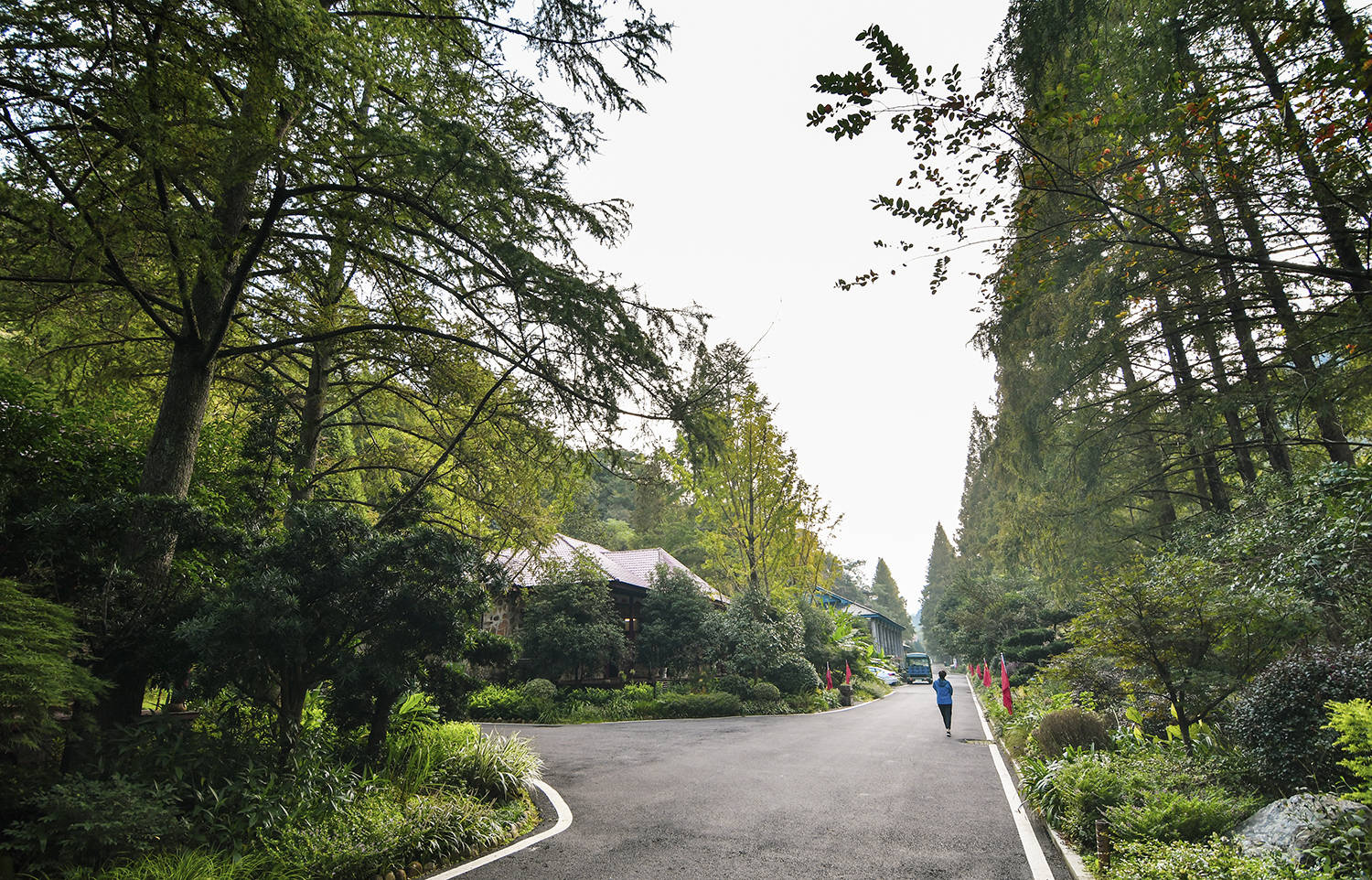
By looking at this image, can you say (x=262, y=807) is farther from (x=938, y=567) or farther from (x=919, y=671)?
(x=938, y=567)

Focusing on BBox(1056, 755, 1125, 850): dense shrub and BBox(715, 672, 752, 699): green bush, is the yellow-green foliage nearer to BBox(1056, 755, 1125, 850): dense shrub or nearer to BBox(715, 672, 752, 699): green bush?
BBox(1056, 755, 1125, 850): dense shrub

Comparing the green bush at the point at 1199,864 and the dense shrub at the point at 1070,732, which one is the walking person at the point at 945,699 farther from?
the green bush at the point at 1199,864

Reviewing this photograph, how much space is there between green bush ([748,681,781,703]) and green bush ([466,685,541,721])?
6237 mm

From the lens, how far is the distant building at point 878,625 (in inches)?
2066

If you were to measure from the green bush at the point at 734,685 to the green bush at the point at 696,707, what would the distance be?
1114 millimetres

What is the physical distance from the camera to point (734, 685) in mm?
19625

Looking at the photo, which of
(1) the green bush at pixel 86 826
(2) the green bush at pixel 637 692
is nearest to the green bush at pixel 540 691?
(2) the green bush at pixel 637 692

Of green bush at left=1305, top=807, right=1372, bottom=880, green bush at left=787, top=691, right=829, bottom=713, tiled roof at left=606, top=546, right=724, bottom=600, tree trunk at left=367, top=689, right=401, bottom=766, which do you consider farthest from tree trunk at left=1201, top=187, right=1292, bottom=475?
tiled roof at left=606, top=546, right=724, bottom=600

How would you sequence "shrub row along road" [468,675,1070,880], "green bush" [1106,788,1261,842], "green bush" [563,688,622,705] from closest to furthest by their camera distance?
"green bush" [1106,788,1261,842] → "shrub row along road" [468,675,1070,880] → "green bush" [563,688,622,705]

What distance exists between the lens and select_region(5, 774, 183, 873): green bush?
14.1ft

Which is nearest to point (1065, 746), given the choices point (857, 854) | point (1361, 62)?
point (857, 854)

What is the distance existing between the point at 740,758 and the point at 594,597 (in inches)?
393

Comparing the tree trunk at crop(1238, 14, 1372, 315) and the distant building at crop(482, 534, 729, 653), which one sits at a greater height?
the tree trunk at crop(1238, 14, 1372, 315)

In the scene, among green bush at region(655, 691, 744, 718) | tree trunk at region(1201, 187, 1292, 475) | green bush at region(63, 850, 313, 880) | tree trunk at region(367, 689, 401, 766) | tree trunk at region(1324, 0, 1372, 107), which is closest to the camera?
tree trunk at region(1324, 0, 1372, 107)
